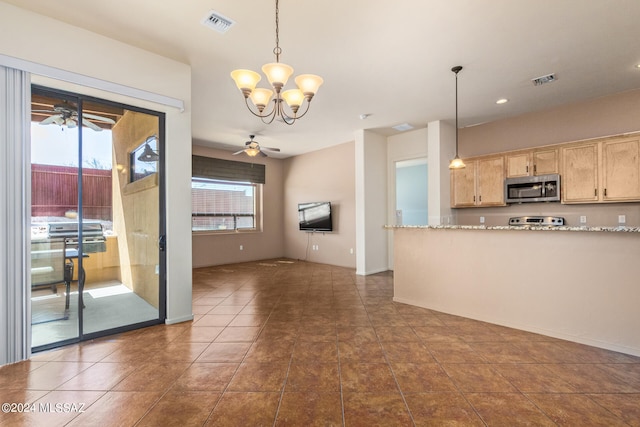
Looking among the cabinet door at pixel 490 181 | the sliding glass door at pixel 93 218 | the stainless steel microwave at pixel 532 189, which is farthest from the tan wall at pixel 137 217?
the stainless steel microwave at pixel 532 189

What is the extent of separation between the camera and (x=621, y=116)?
13.1ft

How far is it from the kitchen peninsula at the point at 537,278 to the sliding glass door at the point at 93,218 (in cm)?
339

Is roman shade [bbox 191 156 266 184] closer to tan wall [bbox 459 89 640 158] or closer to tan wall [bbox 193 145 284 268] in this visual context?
tan wall [bbox 193 145 284 268]

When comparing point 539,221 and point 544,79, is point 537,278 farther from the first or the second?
point 544,79

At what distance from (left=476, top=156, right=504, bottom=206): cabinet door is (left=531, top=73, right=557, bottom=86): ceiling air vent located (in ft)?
4.64

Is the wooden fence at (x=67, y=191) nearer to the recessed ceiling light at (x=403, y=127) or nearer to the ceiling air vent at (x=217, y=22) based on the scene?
the ceiling air vent at (x=217, y=22)

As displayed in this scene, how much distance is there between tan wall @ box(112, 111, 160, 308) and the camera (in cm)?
311

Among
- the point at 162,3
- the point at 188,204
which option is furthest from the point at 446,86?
the point at 188,204

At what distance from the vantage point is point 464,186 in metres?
5.26

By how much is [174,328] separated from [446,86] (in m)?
4.54

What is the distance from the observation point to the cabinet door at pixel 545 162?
4.36m

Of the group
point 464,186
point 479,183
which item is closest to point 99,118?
point 464,186

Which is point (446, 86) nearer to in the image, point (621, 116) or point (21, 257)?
point (621, 116)

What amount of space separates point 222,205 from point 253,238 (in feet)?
3.99
